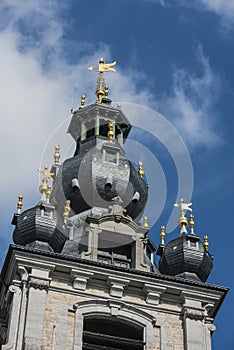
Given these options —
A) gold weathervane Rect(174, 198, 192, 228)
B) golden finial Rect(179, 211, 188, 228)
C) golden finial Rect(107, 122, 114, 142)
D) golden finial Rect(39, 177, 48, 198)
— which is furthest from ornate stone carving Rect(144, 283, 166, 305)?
golden finial Rect(107, 122, 114, 142)

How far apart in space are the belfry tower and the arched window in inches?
1.1

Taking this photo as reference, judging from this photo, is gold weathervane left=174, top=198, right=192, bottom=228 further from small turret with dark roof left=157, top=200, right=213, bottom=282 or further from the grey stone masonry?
the grey stone masonry

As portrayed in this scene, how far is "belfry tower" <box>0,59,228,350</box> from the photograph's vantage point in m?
40.0

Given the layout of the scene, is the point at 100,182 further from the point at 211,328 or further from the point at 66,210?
the point at 211,328

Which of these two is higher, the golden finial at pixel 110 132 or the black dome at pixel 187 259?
the golden finial at pixel 110 132

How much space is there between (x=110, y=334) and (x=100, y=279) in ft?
5.33

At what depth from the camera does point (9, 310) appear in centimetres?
4069

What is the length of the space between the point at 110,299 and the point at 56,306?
5.45 ft

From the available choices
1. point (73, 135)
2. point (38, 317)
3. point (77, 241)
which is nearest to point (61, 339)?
point (38, 317)

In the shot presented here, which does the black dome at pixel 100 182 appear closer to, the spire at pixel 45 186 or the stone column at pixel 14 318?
the spire at pixel 45 186

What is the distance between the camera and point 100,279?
41438 mm

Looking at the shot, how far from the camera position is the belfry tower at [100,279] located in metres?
40.0

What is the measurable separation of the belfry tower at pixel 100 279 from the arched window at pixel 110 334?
0.03 m

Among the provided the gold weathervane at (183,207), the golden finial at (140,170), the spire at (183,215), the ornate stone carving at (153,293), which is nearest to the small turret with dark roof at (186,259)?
the spire at (183,215)
